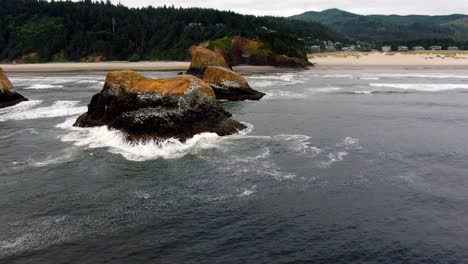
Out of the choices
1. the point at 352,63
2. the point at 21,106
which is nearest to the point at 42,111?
the point at 21,106

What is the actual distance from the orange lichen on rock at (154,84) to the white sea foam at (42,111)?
9.33 meters

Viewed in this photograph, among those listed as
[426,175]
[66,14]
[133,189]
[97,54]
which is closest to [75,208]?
[133,189]

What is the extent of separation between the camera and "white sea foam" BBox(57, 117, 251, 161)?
22.3 meters

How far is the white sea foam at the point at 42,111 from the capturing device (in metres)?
33.9

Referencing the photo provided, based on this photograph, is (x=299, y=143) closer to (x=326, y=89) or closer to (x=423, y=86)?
(x=326, y=89)

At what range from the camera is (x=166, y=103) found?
25.2 meters

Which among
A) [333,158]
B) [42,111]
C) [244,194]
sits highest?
[42,111]

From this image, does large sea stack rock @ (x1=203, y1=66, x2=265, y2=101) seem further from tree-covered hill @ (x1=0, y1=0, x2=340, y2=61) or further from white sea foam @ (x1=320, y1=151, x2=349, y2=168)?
tree-covered hill @ (x1=0, y1=0, x2=340, y2=61)

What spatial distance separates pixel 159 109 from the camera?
2494 cm

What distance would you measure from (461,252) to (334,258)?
3.80m

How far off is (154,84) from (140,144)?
15.3ft

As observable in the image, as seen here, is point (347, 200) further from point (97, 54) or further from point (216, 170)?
point (97, 54)

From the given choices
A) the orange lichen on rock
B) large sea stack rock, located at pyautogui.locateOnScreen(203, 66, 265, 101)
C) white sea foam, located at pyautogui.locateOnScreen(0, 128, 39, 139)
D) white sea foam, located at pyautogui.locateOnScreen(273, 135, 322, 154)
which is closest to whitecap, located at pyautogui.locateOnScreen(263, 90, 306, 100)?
large sea stack rock, located at pyautogui.locateOnScreen(203, 66, 265, 101)

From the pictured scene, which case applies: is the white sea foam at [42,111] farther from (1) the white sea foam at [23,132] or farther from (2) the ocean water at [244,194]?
(1) the white sea foam at [23,132]
